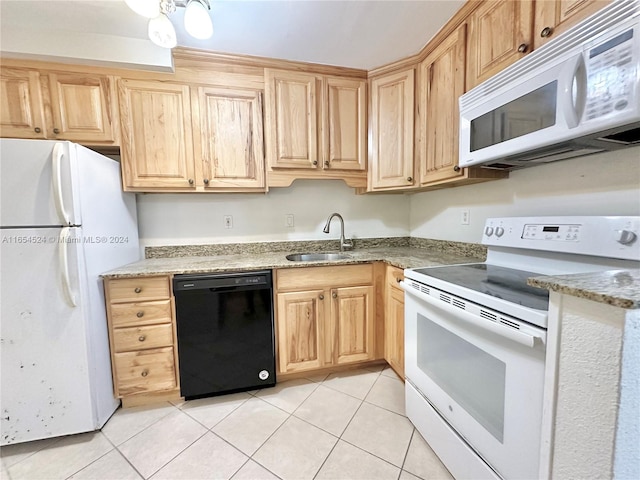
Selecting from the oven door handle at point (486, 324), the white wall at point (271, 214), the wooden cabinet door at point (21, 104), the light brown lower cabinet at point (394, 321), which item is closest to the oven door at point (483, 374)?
the oven door handle at point (486, 324)

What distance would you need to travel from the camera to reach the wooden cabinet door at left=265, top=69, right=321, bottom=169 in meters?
1.93

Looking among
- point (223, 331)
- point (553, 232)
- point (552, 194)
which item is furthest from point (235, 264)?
point (552, 194)

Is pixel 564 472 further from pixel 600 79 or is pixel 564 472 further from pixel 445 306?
pixel 600 79

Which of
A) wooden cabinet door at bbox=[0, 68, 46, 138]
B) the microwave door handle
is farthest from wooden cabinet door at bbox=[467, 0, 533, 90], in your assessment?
wooden cabinet door at bbox=[0, 68, 46, 138]

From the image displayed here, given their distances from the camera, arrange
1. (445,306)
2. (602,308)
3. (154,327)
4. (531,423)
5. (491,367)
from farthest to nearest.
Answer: (154,327) → (445,306) → (491,367) → (531,423) → (602,308)

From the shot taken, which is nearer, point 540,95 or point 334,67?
point 540,95

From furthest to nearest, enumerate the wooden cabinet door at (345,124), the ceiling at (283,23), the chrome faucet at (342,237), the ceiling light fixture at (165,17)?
the chrome faucet at (342,237), the wooden cabinet door at (345,124), the ceiling at (283,23), the ceiling light fixture at (165,17)

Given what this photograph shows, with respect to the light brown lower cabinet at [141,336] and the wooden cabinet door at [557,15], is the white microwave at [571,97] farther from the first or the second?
the light brown lower cabinet at [141,336]

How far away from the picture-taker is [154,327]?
1650 millimetres

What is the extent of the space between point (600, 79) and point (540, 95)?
7.3 inches

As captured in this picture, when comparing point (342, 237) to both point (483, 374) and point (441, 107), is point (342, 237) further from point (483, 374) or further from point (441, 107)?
point (483, 374)

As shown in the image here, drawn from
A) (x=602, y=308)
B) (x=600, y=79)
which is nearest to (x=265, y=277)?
(x=602, y=308)

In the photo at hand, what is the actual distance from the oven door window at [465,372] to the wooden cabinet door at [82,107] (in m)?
2.24

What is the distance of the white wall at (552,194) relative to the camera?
1.06 m
